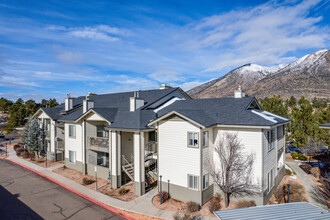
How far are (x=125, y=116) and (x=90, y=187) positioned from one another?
7575 millimetres

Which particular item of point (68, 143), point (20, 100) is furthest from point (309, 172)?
point (20, 100)

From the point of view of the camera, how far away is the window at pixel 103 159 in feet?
73.3

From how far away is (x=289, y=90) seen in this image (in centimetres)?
8825

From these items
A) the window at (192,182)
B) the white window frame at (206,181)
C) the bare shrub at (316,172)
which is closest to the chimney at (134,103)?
the window at (192,182)

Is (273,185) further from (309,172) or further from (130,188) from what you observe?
(130,188)

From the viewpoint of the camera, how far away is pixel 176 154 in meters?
15.5

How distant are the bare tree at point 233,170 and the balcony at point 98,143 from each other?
11397 mm

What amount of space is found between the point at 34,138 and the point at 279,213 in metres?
31.4

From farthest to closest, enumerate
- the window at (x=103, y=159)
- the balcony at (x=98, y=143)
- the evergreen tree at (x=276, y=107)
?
the evergreen tree at (x=276, y=107) < the window at (x=103, y=159) < the balcony at (x=98, y=143)

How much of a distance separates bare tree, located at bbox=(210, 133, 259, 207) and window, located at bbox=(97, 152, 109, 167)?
41.0 feet

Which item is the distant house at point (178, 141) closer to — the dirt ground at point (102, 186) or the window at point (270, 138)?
the window at point (270, 138)

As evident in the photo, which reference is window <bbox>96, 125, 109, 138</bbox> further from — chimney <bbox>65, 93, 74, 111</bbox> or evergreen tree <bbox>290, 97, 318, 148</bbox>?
evergreen tree <bbox>290, 97, 318, 148</bbox>

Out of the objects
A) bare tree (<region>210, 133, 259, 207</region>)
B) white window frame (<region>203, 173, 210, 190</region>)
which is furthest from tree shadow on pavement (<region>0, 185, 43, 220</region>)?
bare tree (<region>210, 133, 259, 207</region>)

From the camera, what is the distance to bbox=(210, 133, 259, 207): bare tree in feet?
47.7
